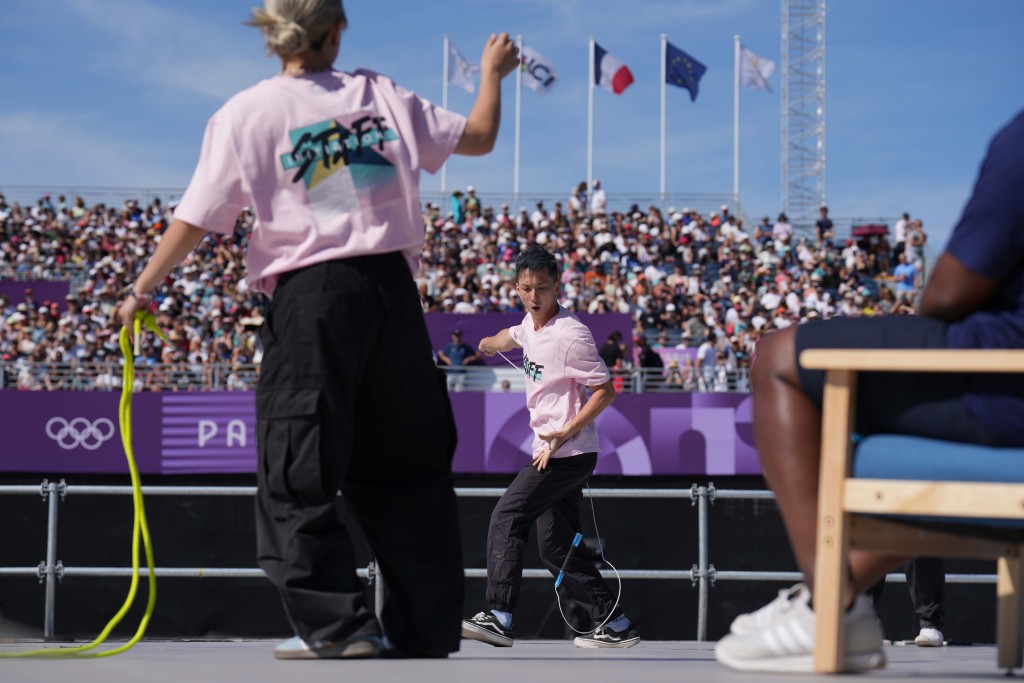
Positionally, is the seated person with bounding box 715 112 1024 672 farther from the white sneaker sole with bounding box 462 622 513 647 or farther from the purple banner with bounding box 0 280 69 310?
the purple banner with bounding box 0 280 69 310

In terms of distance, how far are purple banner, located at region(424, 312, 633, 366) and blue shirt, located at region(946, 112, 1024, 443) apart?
14.1m

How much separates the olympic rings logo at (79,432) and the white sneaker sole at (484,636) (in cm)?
912

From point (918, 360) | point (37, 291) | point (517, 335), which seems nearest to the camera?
point (918, 360)

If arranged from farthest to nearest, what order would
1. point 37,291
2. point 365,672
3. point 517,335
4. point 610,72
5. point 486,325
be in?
point 610,72 < point 37,291 < point 486,325 < point 517,335 < point 365,672

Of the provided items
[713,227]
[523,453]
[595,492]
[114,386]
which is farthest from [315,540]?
[713,227]

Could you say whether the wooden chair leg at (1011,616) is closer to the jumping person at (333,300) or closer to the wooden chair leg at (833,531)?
the wooden chair leg at (833,531)

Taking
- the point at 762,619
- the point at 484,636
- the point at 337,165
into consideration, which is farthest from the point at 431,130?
the point at 484,636

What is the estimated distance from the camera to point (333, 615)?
301 centimetres

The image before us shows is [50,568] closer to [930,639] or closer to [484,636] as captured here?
[484,636]

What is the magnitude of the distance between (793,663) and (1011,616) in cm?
98

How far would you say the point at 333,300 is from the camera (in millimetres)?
3092

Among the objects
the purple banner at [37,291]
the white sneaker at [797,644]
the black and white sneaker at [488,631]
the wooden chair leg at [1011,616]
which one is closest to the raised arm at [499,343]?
the black and white sneaker at [488,631]

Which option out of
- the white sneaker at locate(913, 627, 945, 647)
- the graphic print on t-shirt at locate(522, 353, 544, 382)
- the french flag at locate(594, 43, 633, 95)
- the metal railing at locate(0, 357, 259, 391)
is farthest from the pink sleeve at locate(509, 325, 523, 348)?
the french flag at locate(594, 43, 633, 95)

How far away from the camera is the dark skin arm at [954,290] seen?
2.43 metres
